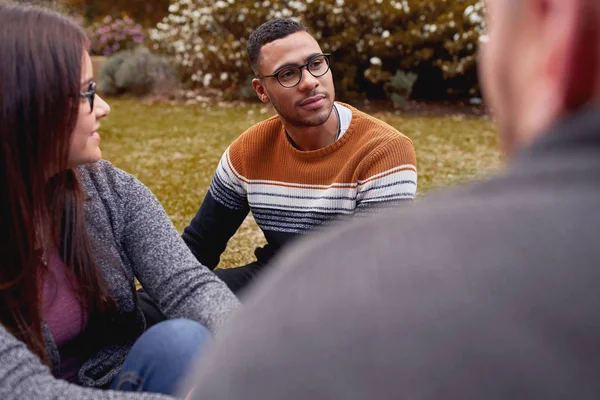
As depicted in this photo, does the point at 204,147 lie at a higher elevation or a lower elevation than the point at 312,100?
lower

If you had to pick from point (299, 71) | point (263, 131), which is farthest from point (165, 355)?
point (299, 71)

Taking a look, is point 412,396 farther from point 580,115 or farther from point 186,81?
point 186,81

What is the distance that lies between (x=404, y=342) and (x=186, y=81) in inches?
436

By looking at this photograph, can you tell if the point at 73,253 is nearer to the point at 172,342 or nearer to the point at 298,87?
the point at 172,342

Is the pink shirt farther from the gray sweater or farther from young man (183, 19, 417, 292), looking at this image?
young man (183, 19, 417, 292)

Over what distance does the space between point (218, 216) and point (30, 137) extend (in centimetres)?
133

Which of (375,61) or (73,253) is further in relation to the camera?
(375,61)

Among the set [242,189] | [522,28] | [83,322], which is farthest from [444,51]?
[522,28]

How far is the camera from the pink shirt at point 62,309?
1.97m

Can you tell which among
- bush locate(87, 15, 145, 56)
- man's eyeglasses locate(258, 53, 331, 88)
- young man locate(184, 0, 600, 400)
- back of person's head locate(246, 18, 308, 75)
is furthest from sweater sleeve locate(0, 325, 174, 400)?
bush locate(87, 15, 145, 56)

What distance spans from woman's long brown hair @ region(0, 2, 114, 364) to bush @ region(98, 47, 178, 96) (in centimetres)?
950

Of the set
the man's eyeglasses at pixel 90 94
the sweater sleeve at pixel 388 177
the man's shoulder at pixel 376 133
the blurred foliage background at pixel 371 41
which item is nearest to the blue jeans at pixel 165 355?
the man's eyeglasses at pixel 90 94

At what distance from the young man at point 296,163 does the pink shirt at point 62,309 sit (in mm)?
1005

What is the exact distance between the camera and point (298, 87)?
2.93m
